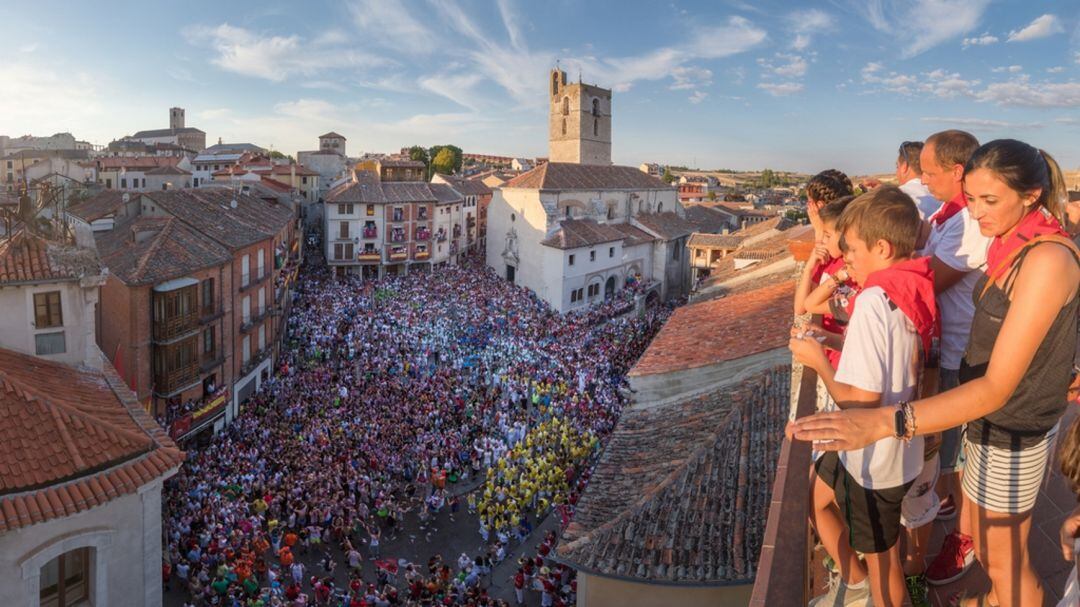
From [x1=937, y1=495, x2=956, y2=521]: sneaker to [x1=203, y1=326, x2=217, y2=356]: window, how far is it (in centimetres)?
2407

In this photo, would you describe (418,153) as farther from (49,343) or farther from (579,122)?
(49,343)

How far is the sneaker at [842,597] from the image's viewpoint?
4.02 meters

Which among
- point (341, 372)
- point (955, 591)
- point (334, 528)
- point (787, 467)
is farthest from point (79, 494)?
point (341, 372)

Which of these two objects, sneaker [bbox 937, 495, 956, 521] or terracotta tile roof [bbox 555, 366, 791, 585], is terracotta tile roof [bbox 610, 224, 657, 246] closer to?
terracotta tile roof [bbox 555, 366, 791, 585]

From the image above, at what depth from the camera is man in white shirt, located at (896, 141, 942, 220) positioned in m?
6.27

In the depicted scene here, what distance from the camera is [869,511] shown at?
3607 millimetres

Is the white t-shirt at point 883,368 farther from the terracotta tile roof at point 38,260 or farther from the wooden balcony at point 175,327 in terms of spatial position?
the wooden balcony at point 175,327

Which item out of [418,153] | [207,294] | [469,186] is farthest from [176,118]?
[207,294]

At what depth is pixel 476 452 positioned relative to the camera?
21.8 m

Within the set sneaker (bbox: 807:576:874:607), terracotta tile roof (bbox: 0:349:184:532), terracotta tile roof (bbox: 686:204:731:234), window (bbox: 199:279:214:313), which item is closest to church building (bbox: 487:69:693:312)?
terracotta tile roof (bbox: 686:204:731:234)

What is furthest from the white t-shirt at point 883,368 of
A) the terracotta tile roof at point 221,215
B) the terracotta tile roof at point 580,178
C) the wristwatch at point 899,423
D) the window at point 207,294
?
the terracotta tile roof at point 580,178

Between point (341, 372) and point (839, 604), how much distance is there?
26.1 metres

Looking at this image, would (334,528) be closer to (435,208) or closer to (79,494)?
(79,494)

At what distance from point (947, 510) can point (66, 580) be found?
12686 millimetres
